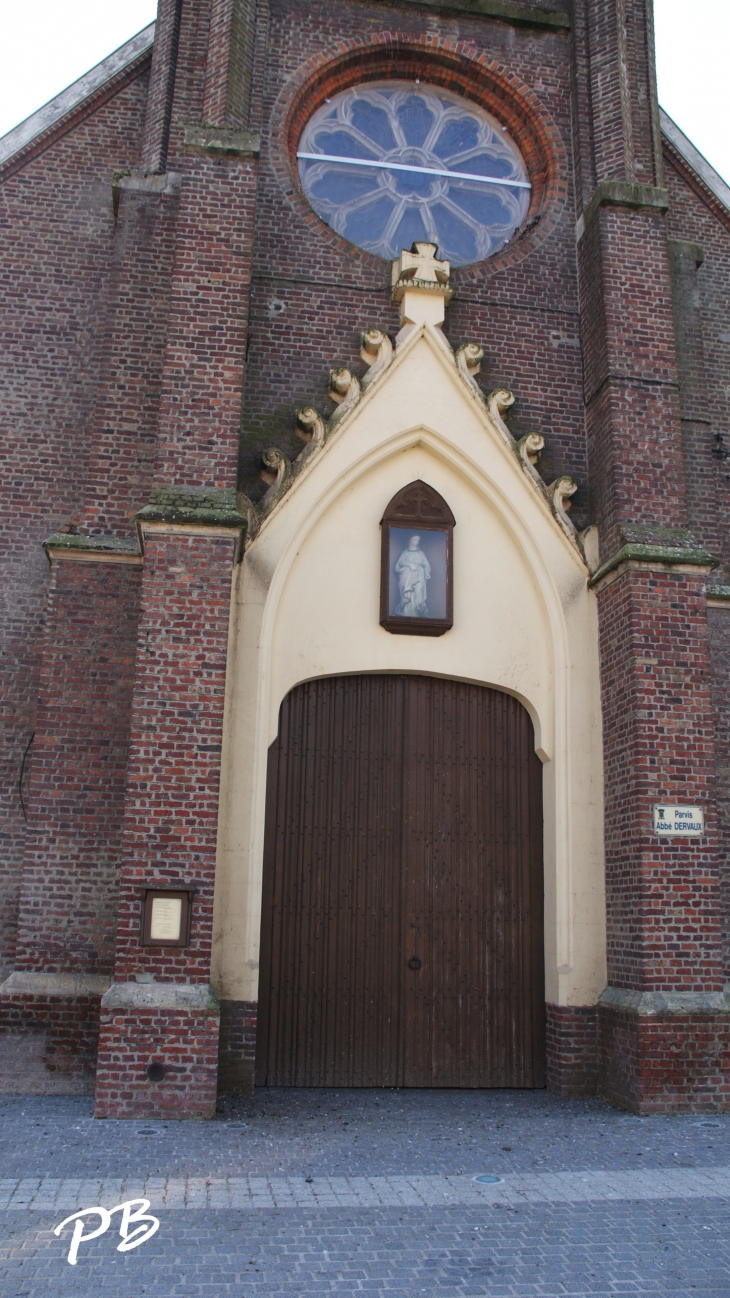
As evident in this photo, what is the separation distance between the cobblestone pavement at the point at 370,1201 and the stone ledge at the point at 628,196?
26.4ft

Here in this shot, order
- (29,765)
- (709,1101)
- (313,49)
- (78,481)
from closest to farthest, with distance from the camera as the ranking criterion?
(709,1101), (29,765), (78,481), (313,49)

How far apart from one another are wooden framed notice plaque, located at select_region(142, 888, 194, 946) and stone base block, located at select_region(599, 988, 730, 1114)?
11.2 ft

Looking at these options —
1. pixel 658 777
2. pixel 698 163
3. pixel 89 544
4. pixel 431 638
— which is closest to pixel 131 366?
pixel 89 544

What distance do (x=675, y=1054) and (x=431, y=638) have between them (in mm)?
3823

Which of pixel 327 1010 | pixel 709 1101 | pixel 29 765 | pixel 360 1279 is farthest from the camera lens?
pixel 29 765

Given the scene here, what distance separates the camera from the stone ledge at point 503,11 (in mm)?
→ 11133

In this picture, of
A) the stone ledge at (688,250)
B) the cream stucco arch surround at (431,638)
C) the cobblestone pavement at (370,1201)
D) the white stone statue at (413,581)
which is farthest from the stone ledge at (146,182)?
the cobblestone pavement at (370,1201)

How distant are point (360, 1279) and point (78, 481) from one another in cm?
761

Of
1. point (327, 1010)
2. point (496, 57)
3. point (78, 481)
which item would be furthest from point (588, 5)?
point (327, 1010)

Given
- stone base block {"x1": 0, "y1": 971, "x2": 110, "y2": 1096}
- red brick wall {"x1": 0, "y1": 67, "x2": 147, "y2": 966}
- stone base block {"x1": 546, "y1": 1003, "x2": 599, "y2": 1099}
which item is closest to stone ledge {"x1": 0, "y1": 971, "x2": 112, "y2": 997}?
stone base block {"x1": 0, "y1": 971, "x2": 110, "y2": 1096}

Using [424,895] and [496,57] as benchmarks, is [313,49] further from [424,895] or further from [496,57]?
[424,895]

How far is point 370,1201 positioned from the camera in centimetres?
538

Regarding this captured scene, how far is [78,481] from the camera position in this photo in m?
10.0
